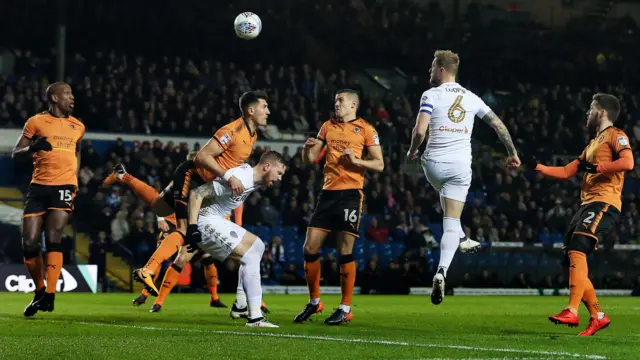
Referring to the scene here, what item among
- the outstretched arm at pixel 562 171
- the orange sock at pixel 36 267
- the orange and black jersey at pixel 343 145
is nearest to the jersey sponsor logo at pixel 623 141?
the outstretched arm at pixel 562 171

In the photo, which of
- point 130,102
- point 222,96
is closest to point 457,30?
point 222,96

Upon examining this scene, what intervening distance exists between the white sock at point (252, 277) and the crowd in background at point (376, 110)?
40.2ft

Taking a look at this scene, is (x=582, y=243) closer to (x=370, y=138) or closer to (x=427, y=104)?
(x=427, y=104)

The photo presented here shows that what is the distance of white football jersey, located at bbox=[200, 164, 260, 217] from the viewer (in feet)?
31.3

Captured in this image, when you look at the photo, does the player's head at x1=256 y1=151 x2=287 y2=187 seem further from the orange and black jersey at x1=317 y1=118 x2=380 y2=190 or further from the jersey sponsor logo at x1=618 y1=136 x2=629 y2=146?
the jersey sponsor logo at x1=618 y1=136 x2=629 y2=146

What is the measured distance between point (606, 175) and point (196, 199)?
397 centimetres

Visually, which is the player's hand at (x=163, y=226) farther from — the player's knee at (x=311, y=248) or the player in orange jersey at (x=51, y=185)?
the player's knee at (x=311, y=248)

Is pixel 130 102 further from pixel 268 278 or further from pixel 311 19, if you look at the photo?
pixel 311 19

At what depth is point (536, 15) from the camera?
3703 cm

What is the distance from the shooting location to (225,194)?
31.6 ft

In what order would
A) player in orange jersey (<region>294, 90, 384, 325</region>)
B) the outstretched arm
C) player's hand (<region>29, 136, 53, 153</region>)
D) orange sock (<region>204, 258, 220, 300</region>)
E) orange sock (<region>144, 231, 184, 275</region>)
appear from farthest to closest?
orange sock (<region>204, 258, 220, 300</region>)
orange sock (<region>144, 231, 184, 275</region>)
player in orange jersey (<region>294, 90, 384, 325</region>)
player's hand (<region>29, 136, 53, 153</region>)
the outstretched arm

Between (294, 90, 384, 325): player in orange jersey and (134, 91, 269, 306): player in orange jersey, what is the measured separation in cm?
67

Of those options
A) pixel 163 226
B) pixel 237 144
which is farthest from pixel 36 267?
pixel 237 144

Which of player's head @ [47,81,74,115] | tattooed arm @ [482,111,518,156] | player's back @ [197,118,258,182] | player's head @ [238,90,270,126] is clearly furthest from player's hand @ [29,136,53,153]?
tattooed arm @ [482,111,518,156]
